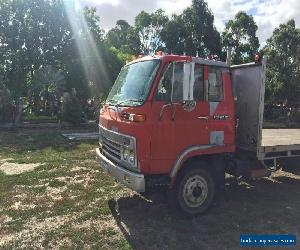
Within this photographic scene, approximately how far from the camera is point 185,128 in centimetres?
686

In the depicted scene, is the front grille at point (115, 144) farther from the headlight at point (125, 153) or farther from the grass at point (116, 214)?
the grass at point (116, 214)

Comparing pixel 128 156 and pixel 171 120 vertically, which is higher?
pixel 171 120

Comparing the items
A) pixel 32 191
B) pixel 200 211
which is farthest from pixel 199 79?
pixel 32 191

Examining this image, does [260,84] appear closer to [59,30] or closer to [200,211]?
[200,211]

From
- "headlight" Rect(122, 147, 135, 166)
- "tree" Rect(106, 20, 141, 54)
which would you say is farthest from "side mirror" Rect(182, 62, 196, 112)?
"tree" Rect(106, 20, 141, 54)

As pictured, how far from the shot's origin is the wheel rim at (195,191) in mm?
7098

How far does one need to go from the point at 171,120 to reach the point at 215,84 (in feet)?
3.97

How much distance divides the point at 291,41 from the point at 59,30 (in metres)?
18.0

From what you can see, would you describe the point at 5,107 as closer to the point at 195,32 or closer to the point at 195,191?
the point at 195,191

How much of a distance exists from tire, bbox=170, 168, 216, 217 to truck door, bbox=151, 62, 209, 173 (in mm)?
486

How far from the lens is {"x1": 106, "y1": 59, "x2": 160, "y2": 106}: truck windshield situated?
672 cm

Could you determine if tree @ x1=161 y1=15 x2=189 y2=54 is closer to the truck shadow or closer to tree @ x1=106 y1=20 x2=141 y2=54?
tree @ x1=106 y1=20 x2=141 y2=54

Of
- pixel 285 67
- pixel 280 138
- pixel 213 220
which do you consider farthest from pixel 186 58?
pixel 285 67

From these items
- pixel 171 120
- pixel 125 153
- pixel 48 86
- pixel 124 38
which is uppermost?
pixel 124 38
